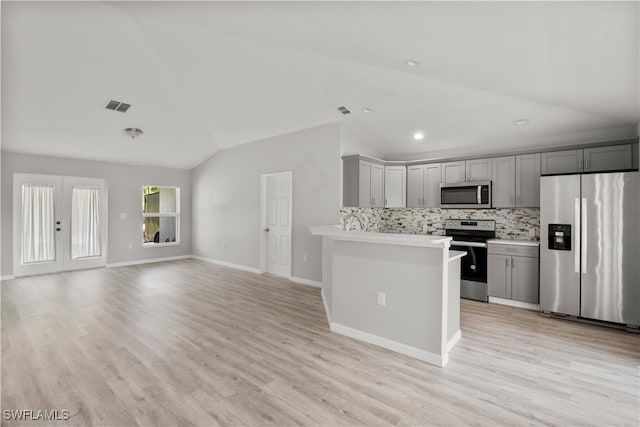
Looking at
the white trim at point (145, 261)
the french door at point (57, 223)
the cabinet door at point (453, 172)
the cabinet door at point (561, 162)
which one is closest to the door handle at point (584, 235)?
the cabinet door at point (561, 162)

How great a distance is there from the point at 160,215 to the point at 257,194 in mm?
3297

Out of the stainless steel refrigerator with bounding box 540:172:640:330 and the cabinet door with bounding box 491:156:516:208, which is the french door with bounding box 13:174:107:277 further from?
the stainless steel refrigerator with bounding box 540:172:640:330

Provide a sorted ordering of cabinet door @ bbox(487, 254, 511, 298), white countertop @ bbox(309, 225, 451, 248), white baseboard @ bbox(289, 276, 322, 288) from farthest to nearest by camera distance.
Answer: white baseboard @ bbox(289, 276, 322, 288), cabinet door @ bbox(487, 254, 511, 298), white countertop @ bbox(309, 225, 451, 248)

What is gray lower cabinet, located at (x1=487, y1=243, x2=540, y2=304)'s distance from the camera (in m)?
4.30

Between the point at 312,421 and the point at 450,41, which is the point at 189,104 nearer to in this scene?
the point at 450,41

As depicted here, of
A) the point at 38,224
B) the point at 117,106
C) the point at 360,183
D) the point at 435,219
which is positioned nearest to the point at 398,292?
the point at 360,183

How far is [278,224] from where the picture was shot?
21.0 ft

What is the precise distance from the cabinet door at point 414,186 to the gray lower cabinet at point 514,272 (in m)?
1.47

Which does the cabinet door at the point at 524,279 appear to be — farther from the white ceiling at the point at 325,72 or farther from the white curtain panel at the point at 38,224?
the white curtain panel at the point at 38,224

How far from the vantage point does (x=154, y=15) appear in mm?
3115

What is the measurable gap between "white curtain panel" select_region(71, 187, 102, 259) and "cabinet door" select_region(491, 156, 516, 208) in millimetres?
8244

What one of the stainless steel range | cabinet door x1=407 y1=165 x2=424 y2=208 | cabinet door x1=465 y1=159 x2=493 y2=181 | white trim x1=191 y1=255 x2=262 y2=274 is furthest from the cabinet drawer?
white trim x1=191 y1=255 x2=262 y2=274

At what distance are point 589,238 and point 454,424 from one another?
127 inches

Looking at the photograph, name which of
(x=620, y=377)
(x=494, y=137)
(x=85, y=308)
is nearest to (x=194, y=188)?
(x=85, y=308)
